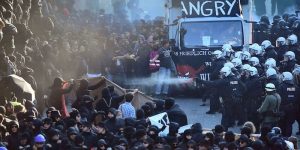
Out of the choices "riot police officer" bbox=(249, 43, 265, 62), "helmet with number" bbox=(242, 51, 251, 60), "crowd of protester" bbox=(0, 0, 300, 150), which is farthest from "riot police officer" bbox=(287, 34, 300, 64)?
"helmet with number" bbox=(242, 51, 251, 60)

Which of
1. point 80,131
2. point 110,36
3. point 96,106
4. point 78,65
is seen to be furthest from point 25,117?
point 110,36

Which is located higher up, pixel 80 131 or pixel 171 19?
pixel 171 19

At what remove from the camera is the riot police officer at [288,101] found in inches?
776

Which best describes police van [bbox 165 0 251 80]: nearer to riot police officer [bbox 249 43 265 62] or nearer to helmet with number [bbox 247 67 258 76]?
riot police officer [bbox 249 43 265 62]

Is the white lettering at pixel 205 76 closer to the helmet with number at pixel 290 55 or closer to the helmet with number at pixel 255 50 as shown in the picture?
the helmet with number at pixel 255 50

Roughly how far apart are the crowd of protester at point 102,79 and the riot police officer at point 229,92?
0.25m

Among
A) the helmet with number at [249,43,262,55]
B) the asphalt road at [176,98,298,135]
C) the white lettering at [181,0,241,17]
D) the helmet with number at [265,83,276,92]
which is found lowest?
the asphalt road at [176,98,298,135]

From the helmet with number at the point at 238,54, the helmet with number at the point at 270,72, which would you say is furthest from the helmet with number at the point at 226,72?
the helmet with number at the point at 238,54

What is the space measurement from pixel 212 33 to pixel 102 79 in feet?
18.2

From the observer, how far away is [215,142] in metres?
15.7

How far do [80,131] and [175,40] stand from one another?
1069 centimetres

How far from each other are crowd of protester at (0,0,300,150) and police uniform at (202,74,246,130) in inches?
10.0

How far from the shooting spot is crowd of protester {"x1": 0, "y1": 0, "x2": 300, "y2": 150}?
1552 centimetres

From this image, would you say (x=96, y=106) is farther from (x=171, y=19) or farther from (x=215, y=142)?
(x=171, y=19)
